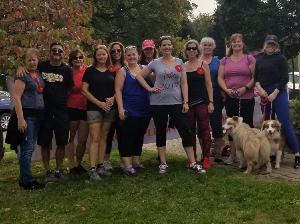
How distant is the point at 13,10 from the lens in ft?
23.3

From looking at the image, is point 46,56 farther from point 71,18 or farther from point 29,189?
point 29,189

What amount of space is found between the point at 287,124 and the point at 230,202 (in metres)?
2.54

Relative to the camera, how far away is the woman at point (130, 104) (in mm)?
6809

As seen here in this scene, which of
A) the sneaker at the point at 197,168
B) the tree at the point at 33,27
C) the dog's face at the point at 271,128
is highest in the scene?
the tree at the point at 33,27

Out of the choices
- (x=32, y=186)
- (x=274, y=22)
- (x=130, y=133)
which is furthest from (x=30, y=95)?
(x=274, y=22)

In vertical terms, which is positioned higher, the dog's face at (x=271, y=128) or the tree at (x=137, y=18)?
the tree at (x=137, y=18)

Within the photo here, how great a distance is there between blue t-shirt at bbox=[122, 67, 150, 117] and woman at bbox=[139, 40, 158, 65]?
71 centimetres

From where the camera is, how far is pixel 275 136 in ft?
24.1

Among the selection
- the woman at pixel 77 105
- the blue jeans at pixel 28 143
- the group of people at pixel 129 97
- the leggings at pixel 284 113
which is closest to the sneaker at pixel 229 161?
the group of people at pixel 129 97

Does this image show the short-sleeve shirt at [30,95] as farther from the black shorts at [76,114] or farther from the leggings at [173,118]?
the leggings at [173,118]

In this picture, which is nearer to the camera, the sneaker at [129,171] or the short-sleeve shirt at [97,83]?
the short-sleeve shirt at [97,83]

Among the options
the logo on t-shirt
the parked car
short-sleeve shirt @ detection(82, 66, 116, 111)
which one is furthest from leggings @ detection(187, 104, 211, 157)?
the parked car

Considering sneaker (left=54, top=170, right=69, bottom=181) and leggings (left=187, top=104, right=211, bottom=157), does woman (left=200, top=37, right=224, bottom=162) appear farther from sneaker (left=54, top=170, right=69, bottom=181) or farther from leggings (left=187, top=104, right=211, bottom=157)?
sneaker (left=54, top=170, right=69, bottom=181)

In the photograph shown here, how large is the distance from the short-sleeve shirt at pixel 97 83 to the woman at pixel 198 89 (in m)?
1.28
